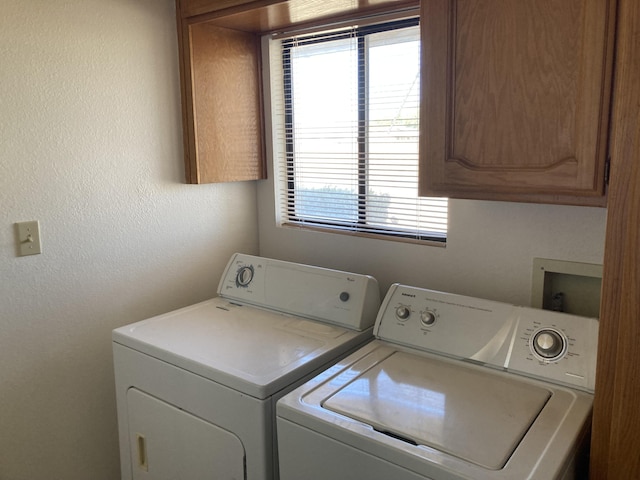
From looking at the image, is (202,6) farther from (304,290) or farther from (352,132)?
(304,290)

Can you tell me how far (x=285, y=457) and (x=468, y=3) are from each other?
1238 millimetres

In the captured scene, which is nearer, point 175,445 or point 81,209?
point 175,445

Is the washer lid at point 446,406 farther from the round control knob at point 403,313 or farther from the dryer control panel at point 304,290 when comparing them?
the dryer control panel at point 304,290

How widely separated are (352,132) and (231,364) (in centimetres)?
108

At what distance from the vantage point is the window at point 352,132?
199 cm

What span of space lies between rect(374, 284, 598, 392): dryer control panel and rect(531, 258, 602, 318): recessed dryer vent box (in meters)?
0.21

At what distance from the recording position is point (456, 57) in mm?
1400

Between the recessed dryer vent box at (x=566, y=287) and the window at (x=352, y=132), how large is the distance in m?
0.38

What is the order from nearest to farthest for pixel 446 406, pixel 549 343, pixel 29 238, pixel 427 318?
pixel 446 406, pixel 549 343, pixel 427 318, pixel 29 238

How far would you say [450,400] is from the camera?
134cm

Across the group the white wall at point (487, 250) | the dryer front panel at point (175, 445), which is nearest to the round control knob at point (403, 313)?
the white wall at point (487, 250)

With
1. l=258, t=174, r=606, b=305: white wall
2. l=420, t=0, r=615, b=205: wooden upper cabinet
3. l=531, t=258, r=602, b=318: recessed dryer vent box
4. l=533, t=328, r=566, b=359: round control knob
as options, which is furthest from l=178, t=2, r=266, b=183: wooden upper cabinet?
l=533, t=328, r=566, b=359: round control knob

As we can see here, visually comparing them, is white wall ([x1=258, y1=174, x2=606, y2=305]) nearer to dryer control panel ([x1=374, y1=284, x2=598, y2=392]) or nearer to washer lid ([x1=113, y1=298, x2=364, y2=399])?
dryer control panel ([x1=374, y1=284, x2=598, y2=392])

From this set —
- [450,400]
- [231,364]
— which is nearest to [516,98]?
[450,400]
